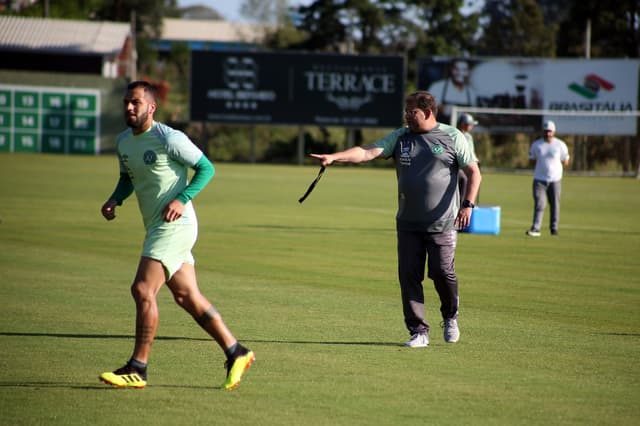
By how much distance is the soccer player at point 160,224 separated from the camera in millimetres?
7410

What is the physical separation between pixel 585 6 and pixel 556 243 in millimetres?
52115

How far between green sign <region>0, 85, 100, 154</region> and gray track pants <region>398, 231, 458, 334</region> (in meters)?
45.9

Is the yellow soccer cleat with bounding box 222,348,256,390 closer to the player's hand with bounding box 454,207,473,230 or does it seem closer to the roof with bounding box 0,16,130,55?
the player's hand with bounding box 454,207,473,230

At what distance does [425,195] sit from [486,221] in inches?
479

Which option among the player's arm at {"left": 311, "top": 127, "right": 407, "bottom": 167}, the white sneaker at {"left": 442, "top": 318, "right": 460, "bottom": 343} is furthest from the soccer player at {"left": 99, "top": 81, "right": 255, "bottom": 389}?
the white sneaker at {"left": 442, "top": 318, "right": 460, "bottom": 343}

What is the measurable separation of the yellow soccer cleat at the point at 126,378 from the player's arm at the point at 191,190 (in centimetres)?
110

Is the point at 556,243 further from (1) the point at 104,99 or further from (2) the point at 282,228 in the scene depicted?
(1) the point at 104,99

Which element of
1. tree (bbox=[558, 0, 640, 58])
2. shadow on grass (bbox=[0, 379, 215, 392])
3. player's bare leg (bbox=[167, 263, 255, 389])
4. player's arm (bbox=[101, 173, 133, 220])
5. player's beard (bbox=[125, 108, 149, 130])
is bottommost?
shadow on grass (bbox=[0, 379, 215, 392])

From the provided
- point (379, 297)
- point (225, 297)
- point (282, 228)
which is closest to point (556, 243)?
point (282, 228)

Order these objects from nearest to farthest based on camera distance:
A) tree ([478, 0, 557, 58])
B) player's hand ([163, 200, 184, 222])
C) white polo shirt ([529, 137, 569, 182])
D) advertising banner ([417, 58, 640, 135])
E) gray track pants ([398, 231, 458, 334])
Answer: player's hand ([163, 200, 184, 222])
gray track pants ([398, 231, 458, 334])
white polo shirt ([529, 137, 569, 182])
advertising banner ([417, 58, 640, 135])
tree ([478, 0, 557, 58])

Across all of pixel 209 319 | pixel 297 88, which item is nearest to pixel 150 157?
pixel 209 319

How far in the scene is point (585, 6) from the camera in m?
68.1

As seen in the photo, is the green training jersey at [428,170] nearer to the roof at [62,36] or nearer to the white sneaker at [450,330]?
the white sneaker at [450,330]

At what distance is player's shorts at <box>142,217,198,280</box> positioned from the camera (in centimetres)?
741
